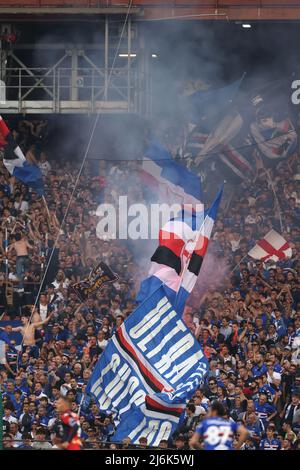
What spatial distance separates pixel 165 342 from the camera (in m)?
16.8

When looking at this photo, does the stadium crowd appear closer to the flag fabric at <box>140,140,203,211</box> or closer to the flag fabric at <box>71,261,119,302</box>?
the flag fabric at <box>71,261,119,302</box>

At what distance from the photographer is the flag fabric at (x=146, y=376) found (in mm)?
16359

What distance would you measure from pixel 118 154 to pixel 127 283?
4300 millimetres

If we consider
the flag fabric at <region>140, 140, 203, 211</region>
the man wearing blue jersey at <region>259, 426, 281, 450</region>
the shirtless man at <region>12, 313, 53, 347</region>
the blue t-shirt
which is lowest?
the man wearing blue jersey at <region>259, 426, 281, 450</region>

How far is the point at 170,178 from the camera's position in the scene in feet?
71.5

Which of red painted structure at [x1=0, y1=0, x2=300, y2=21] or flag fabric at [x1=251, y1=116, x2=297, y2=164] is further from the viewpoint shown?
flag fabric at [x1=251, y1=116, x2=297, y2=164]

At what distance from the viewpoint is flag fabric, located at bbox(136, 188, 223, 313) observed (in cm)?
1820

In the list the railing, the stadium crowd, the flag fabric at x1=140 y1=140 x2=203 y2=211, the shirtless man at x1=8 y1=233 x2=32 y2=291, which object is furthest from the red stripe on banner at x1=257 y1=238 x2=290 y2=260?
the shirtless man at x1=8 y1=233 x2=32 y2=291

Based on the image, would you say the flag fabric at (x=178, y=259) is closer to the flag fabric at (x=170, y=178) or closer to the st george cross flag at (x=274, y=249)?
the flag fabric at (x=170, y=178)

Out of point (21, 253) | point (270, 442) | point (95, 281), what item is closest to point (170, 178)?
point (95, 281)

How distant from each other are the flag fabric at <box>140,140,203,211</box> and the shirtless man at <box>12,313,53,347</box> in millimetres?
2809

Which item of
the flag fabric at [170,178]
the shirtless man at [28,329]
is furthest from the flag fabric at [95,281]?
the flag fabric at [170,178]

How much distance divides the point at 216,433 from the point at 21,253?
1046cm
